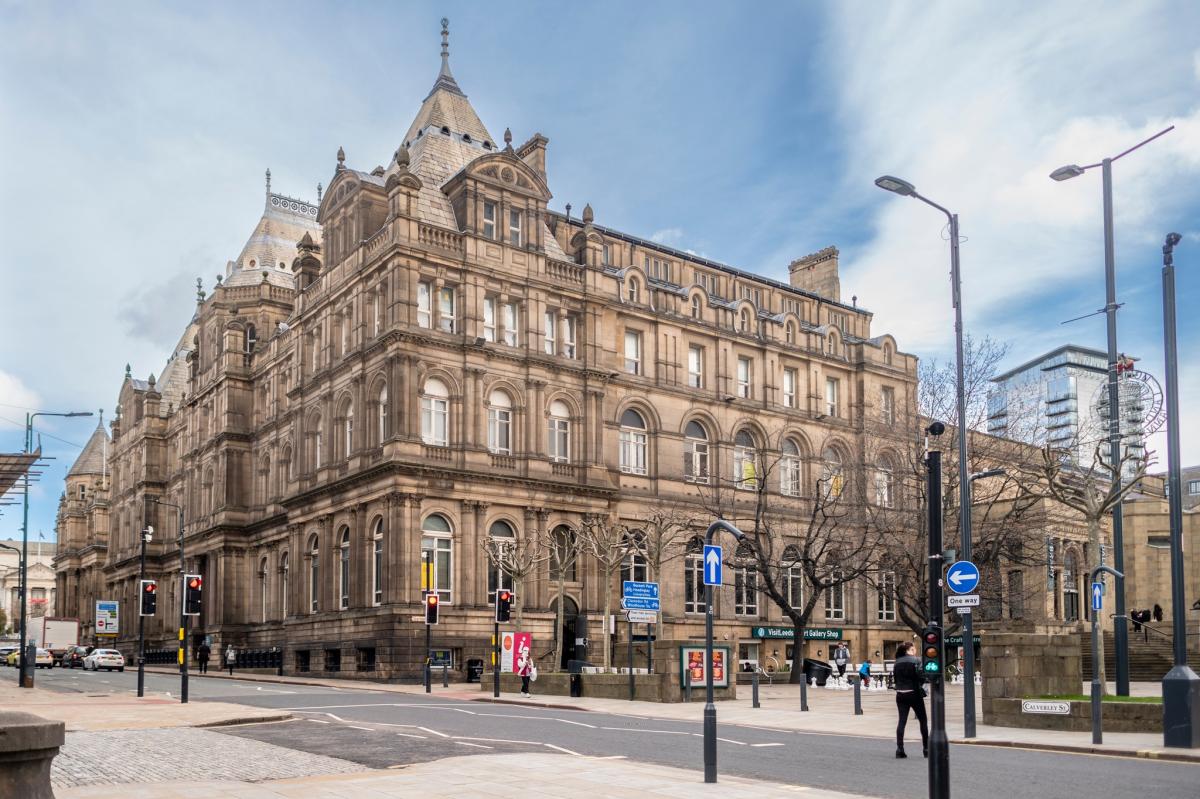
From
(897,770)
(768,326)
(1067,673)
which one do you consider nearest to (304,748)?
(897,770)

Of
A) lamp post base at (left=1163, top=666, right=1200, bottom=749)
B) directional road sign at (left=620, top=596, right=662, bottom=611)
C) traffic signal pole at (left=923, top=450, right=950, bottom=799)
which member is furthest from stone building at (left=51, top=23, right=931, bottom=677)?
traffic signal pole at (left=923, top=450, right=950, bottom=799)

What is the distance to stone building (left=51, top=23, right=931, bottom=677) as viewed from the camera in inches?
1996

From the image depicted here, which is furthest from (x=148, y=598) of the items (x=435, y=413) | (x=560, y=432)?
(x=560, y=432)

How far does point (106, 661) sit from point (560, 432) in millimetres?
32594

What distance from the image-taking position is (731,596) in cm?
6078

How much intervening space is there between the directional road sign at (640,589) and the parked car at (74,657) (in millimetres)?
54907

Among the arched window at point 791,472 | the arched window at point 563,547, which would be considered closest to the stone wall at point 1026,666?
the arched window at point 563,547

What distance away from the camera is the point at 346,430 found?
56.5m

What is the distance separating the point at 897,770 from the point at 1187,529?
5268 centimetres

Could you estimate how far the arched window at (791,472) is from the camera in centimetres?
6419

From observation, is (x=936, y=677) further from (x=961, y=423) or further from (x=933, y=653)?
(x=961, y=423)

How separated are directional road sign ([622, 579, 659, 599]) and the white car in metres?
45.5

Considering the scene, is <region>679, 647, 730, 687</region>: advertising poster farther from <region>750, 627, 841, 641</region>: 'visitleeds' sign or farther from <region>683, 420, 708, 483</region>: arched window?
<region>750, 627, 841, 641</region>: 'visitleeds' sign

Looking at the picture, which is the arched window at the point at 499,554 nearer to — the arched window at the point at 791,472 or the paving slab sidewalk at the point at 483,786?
the arched window at the point at 791,472
